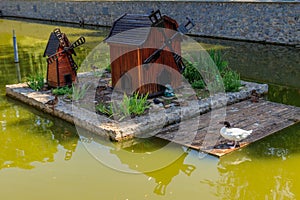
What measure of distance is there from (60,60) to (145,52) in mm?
2615

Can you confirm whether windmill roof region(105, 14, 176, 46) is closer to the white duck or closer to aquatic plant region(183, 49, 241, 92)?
aquatic plant region(183, 49, 241, 92)

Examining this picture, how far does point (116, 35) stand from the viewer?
10.2m

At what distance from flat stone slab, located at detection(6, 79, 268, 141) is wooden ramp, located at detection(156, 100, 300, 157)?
0.61 feet

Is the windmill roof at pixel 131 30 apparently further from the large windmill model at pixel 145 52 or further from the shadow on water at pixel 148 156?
the shadow on water at pixel 148 156

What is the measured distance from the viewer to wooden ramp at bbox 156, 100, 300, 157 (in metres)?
7.82

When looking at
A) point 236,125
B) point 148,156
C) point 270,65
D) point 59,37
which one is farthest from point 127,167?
point 270,65

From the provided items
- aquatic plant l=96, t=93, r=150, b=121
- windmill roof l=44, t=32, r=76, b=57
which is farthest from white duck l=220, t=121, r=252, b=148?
windmill roof l=44, t=32, r=76, b=57

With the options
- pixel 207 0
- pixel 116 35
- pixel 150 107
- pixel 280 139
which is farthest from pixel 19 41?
pixel 280 139

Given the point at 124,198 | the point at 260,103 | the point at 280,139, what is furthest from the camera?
the point at 260,103

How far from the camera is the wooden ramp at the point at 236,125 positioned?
7.82 m

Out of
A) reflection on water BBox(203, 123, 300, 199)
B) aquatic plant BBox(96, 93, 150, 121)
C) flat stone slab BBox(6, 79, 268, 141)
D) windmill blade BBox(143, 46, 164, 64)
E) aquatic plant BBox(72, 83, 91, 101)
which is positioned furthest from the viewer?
aquatic plant BBox(72, 83, 91, 101)

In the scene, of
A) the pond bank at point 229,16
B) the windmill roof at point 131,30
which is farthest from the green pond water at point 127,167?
the pond bank at point 229,16

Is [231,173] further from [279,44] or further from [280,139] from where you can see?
[279,44]

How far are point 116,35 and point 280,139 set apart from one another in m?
4.76
